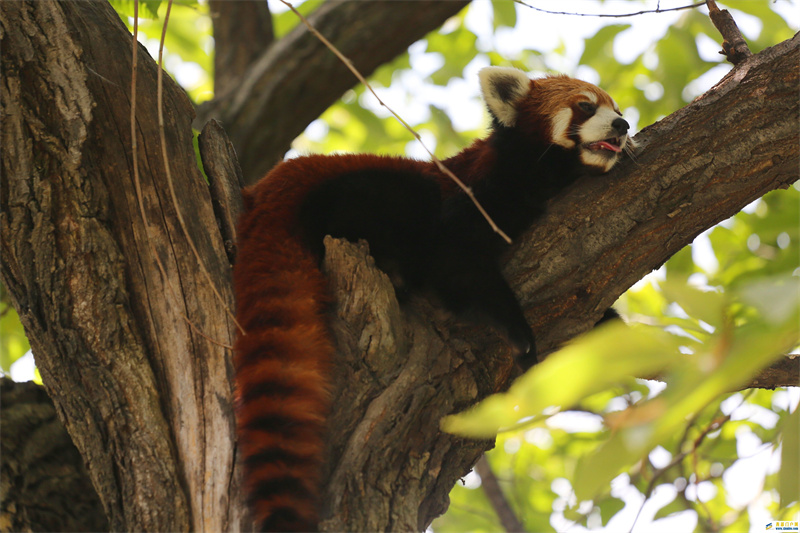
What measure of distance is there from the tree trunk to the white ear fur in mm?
804

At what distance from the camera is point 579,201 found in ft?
7.09

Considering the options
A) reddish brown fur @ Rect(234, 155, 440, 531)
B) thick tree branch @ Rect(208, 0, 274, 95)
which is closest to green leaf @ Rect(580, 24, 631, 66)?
reddish brown fur @ Rect(234, 155, 440, 531)

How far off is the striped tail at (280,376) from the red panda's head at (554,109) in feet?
4.11

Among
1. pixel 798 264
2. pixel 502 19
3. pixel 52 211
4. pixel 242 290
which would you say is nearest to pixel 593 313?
pixel 242 290

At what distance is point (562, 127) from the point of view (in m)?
2.83

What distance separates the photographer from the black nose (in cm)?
255

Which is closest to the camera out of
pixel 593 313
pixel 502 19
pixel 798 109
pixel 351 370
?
pixel 351 370

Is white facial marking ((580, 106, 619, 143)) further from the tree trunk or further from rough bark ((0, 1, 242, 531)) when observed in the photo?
rough bark ((0, 1, 242, 531))

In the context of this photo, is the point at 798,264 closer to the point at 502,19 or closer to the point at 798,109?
the point at 798,109

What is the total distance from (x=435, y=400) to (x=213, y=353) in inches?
26.5

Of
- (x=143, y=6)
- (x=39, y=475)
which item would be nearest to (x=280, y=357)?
(x=39, y=475)

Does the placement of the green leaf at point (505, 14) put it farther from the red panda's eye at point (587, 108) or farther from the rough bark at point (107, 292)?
the rough bark at point (107, 292)

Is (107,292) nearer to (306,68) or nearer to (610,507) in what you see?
(610,507)

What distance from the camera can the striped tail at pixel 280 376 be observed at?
1.53 meters
